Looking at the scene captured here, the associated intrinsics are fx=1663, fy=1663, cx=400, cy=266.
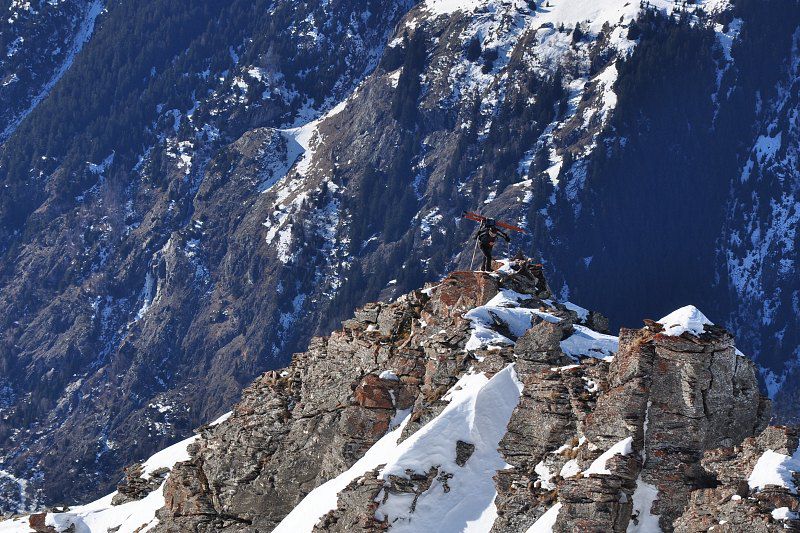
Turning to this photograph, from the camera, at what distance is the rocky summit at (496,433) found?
8738cm

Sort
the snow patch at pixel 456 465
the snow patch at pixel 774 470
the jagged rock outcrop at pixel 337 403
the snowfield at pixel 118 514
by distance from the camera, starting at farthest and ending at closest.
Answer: the snowfield at pixel 118 514 < the jagged rock outcrop at pixel 337 403 < the snow patch at pixel 456 465 < the snow patch at pixel 774 470

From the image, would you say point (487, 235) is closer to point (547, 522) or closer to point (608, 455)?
point (608, 455)

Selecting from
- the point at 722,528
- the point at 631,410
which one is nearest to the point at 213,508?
the point at 631,410

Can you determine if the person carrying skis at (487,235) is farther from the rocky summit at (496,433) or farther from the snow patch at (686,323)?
the snow patch at (686,323)

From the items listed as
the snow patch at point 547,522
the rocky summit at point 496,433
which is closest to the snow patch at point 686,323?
the rocky summit at point 496,433

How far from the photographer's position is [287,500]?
403ft

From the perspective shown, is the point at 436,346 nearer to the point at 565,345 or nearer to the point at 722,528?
the point at 565,345

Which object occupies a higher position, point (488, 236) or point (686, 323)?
point (488, 236)

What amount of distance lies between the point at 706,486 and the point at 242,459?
4868cm

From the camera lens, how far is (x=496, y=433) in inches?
4134

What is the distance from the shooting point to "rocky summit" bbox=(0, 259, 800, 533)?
87375mm

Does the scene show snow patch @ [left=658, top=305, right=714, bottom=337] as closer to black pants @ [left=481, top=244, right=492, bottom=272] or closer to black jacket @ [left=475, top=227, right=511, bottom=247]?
black jacket @ [left=475, top=227, right=511, bottom=247]

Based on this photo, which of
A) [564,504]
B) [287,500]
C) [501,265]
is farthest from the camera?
[501,265]

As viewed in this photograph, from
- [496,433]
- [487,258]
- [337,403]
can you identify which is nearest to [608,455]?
[496,433]
